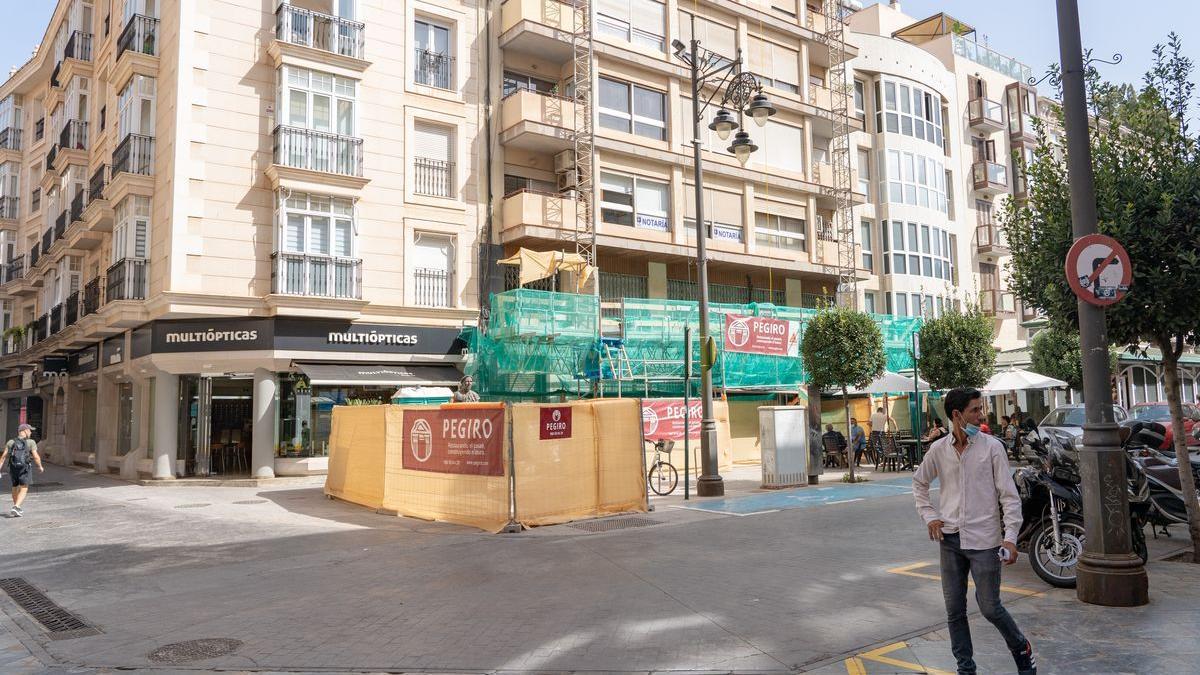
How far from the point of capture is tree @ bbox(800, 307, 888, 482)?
1841 cm

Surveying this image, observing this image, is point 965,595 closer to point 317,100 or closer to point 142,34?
point 317,100

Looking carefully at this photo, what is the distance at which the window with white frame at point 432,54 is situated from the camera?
2319cm

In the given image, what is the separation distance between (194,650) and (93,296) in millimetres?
22546

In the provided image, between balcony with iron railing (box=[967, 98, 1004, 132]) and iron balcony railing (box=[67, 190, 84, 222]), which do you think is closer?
iron balcony railing (box=[67, 190, 84, 222])

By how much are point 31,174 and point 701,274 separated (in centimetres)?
3567

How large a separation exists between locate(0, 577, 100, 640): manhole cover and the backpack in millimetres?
7272

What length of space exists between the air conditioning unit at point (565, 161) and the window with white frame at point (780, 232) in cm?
758

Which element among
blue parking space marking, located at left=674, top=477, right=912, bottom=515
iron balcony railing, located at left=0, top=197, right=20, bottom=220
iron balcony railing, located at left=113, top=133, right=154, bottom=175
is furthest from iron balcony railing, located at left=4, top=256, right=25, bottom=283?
blue parking space marking, located at left=674, top=477, right=912, bottom=515

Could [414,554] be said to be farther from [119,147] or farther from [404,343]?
[119,147]

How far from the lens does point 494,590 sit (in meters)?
7.69

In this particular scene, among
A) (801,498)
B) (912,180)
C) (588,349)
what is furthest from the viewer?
(912,180)

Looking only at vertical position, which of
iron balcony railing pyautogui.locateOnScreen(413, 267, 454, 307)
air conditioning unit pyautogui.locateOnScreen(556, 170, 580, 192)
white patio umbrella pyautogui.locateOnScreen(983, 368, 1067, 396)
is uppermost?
air conditioning unit pyautogui.locateOnScreen(556, 170, 580, 192)

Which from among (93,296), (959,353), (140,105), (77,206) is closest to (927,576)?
(959,353)

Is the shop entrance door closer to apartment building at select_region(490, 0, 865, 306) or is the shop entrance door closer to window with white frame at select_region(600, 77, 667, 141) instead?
apartment building at select_region(490, 0, 865, 306)
